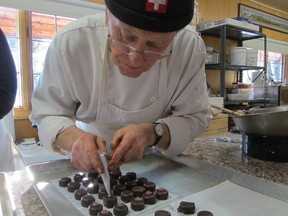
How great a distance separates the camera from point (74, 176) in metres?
0.83

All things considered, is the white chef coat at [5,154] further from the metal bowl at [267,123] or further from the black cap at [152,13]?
the metal bowl at [267,123]

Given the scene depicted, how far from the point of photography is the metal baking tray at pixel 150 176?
2.19 feet

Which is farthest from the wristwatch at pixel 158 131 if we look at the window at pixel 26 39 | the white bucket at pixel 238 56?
the white bucket at pixel 238 56

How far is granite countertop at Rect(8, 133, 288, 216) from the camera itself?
62 centimetres

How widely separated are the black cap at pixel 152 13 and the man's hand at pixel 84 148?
1.07 feet

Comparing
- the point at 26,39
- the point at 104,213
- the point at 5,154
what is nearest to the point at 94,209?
the point at 104,213

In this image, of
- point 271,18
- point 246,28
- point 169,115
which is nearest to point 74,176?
point 169,115

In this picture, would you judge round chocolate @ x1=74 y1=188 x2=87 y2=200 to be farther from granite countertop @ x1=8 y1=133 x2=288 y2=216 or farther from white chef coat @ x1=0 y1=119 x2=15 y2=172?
white chef coat @ x1=0 y1=119 x2=15 y2=172

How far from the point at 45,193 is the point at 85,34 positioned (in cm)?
52

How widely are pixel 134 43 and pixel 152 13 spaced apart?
106mm

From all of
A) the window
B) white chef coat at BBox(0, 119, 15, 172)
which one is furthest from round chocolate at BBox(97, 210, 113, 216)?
the window

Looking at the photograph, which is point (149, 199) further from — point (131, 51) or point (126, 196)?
point (131, 51)

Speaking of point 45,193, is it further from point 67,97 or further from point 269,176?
point 269,176

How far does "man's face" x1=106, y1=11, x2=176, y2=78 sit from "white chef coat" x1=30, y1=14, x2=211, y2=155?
118 millimetres
